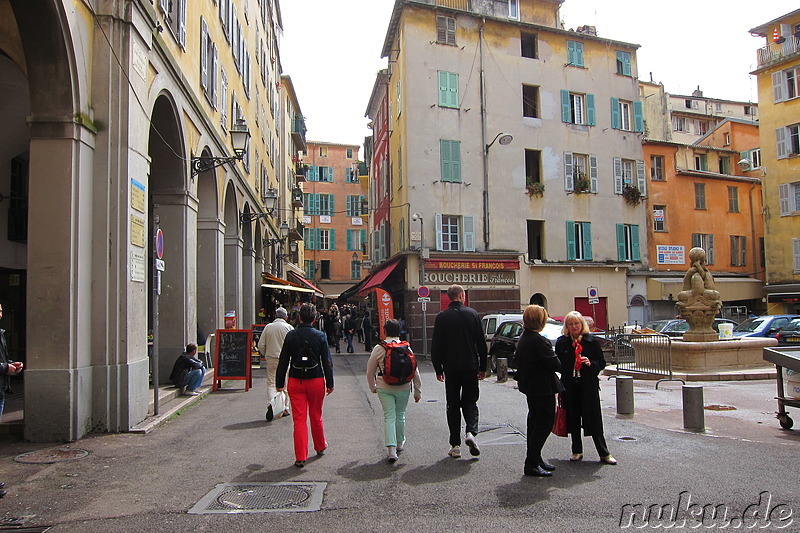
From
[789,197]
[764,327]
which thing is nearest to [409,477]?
[764,327]

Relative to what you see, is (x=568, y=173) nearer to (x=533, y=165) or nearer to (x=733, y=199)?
(x=533, y=165)

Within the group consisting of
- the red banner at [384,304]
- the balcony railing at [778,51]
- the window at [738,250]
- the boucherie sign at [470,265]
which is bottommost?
the red banner at [384,304]

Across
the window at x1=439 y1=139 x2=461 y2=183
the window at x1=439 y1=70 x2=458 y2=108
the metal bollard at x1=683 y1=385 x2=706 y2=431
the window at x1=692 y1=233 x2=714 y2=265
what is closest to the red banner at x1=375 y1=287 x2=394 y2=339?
the window at x1=439 y1=139 x2=461 y2=183

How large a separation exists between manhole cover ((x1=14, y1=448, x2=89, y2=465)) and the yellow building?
34.5 meters

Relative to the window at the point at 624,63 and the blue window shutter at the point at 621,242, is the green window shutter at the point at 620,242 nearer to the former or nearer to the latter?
the blue window shutter at the point at 621,242

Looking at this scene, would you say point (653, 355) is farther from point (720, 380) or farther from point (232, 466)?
point (232, 466)

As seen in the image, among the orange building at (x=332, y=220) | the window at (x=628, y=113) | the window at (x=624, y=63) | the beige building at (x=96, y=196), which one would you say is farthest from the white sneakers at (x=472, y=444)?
the orange building at (x=332, y=220)

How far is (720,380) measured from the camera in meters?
14.5

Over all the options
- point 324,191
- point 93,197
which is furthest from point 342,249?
point 93,197

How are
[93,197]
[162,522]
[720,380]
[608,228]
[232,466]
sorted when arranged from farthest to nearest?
1. [608,228]
2. [720,380]
3. [93,197]
4. [232,466]
5. [162,522]

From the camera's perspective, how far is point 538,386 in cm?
584

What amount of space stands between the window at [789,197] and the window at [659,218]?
7331 millimetres

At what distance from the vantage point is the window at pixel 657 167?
32094mm

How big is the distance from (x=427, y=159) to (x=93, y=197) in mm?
19818
